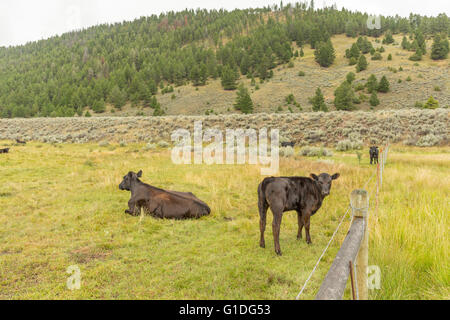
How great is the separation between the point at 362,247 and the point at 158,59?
440 feet

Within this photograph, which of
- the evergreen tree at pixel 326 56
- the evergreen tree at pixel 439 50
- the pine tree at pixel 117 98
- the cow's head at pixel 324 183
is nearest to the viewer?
the cow's head at pixel 324 183

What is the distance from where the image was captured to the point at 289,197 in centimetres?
573

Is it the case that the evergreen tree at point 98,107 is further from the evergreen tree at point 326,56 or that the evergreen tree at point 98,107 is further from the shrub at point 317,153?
the shrub at point 317,153

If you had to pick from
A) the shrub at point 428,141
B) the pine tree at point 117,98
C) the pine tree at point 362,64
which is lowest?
the shrub at point 428,141

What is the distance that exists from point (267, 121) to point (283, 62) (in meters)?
74.0

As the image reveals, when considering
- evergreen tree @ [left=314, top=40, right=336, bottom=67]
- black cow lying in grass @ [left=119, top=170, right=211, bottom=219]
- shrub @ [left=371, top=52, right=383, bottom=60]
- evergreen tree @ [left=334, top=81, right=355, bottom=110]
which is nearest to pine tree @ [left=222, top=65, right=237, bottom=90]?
evergreen tree @ [left=314, top=40, right=336, bottom=67]

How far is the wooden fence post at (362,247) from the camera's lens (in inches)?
100

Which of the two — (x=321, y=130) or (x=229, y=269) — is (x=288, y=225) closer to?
(x=229, y=269)

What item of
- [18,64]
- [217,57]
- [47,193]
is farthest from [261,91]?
[18,64]

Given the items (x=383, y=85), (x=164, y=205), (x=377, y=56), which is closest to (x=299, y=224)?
(x=164, y=205)

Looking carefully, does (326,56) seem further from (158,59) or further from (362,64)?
(158,59)

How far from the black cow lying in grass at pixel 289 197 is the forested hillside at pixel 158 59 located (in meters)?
69.3

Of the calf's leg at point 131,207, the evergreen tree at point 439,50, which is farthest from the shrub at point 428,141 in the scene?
the evergreen tree at point 439,50

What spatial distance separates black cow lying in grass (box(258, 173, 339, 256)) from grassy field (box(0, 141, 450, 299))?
0.58m
